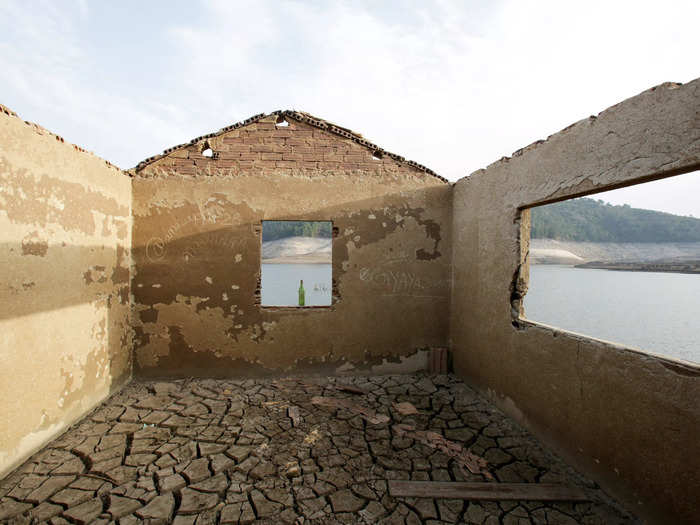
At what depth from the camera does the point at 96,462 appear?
102 inches

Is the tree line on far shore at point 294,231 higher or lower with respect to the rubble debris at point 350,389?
higher

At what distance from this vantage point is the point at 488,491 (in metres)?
2.28

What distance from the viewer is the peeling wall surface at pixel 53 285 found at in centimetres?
246

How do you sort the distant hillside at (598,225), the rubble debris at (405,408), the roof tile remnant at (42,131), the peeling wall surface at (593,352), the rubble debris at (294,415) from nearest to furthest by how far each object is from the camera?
the peeling wall surface at (593,352)
the roof tile remnant at (42,131)
the rubble debris at (294,415)
the rubble debris at (405,408)
the distant hillside at (598,225)

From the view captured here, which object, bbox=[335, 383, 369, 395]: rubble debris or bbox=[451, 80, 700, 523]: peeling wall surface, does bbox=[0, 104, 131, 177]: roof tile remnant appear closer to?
bbox=[335, 383, 369, 395]: rubble debris

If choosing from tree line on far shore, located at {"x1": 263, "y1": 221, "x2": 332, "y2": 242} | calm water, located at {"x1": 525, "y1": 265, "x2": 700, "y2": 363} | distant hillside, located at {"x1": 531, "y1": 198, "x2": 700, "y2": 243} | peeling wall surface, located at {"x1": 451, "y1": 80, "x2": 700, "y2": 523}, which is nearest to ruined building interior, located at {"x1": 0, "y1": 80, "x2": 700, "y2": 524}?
peeling wall surface, located at {"x1": 451, "y1": 80, "x2": 700, "y2": 523}

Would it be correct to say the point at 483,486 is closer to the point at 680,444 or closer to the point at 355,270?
the point at 680,444

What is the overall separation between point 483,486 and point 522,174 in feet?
8.51

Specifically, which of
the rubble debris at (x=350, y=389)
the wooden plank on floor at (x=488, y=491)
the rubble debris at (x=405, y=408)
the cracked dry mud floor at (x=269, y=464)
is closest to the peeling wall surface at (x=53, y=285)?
the cracked dry mud floor at (x=269, y=464)

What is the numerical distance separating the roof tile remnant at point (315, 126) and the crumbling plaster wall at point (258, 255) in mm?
51

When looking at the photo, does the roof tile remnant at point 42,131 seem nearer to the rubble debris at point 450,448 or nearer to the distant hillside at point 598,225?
the rubble debris at point 450,448

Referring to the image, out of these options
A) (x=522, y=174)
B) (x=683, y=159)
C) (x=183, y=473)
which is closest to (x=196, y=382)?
(x=183, y=473)

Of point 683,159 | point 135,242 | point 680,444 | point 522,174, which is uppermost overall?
point 522,174

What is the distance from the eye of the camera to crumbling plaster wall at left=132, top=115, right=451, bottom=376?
422 centimetres
